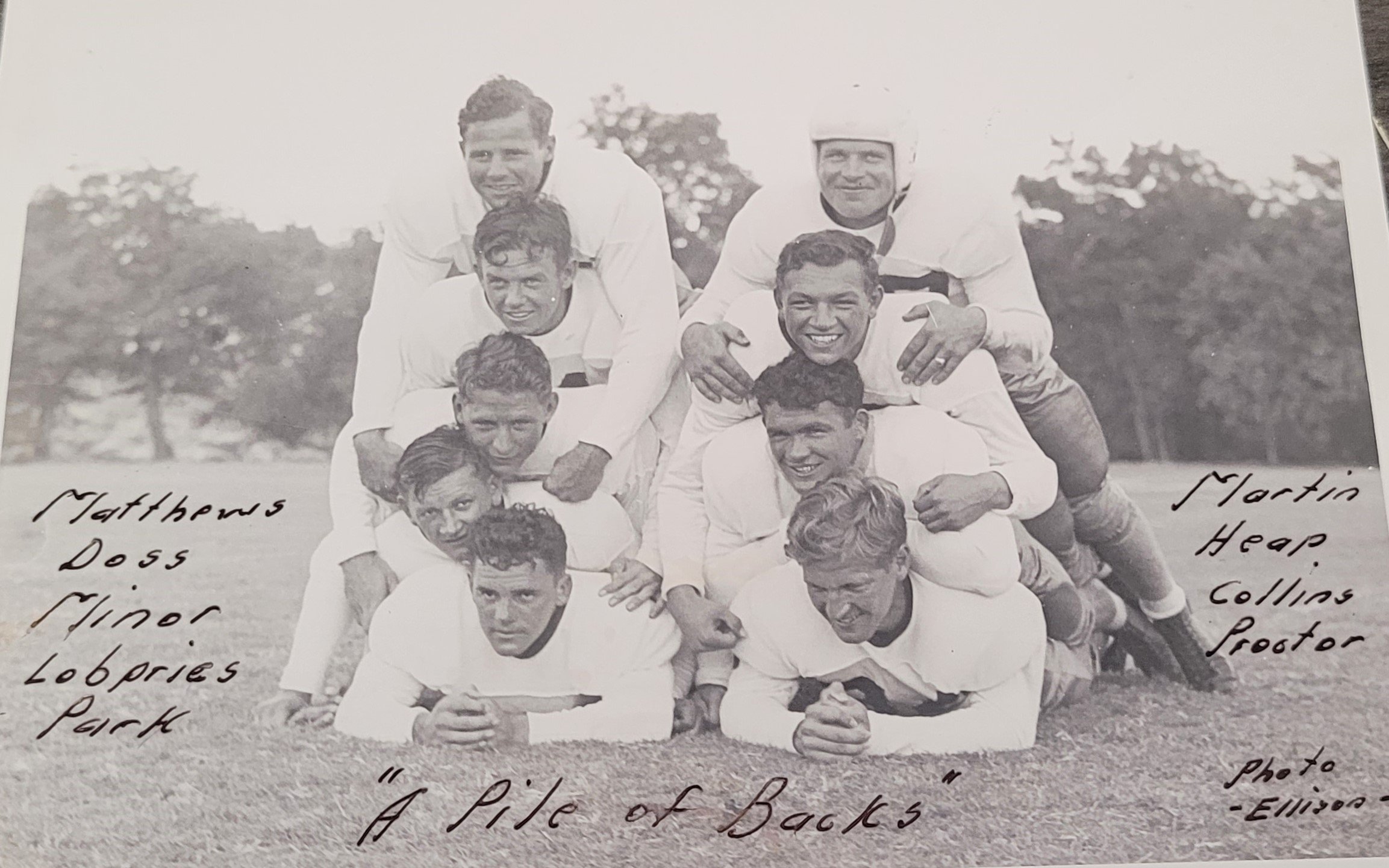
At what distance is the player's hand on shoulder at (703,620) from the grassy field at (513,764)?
9.0 inches

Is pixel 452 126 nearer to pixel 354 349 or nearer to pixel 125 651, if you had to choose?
pixel 354 349

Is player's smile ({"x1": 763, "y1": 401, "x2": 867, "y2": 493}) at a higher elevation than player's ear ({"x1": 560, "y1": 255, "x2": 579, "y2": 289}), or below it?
below

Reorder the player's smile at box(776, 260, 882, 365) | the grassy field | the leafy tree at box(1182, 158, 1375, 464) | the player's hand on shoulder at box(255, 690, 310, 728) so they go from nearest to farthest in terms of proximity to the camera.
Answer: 1. the grassy field
2. the player's hand on shoulder at box(255, 690, 310, 728)
3. the player's smile at box(776, 260, 882, 365)
4. the leafy tree at box(1182, 158, 1375, 464)

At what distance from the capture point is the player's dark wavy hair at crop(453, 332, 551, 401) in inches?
101

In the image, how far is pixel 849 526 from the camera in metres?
2.47

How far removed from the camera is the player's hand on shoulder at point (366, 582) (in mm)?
2512

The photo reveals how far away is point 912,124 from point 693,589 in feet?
4.12

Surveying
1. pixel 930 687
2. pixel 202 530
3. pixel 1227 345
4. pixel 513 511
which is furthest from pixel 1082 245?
pixel 202 530

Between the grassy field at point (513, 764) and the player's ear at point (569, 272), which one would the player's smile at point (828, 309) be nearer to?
the player's ear at point (569, 272)

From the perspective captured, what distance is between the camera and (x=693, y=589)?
2.51 meters

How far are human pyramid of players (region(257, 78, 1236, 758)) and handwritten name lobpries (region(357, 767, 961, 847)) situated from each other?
0.12 metres

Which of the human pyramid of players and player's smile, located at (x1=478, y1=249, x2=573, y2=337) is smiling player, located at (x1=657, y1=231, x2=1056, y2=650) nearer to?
the human pyramid of players

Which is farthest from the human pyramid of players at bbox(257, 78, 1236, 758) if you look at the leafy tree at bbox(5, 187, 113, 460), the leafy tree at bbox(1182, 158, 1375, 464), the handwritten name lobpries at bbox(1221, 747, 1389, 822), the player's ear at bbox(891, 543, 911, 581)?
the leafy tree at bbox(5, 187, 113, 460)

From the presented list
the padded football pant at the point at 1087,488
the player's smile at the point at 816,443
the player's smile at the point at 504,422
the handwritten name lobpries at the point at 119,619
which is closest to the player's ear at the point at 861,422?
the player's smile at the point at 816,443
